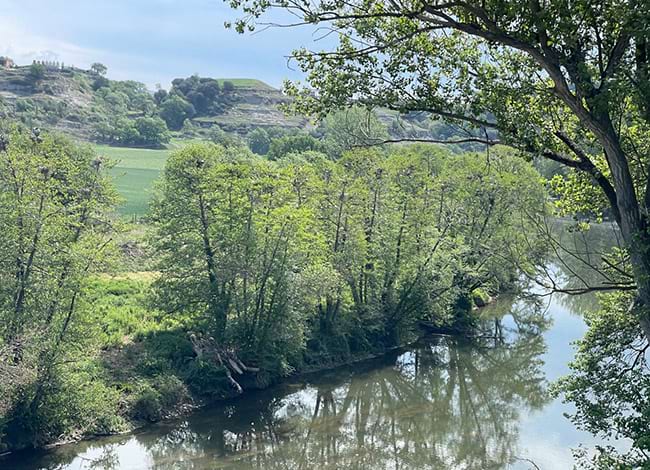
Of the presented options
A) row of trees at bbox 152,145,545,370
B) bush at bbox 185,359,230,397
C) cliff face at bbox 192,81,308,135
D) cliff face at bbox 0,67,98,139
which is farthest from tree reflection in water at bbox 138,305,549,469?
cliff face at bbox 192,81,308,135

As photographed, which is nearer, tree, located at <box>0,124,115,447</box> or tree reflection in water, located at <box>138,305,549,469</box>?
tree, located at <box>0,124,115,447</box>

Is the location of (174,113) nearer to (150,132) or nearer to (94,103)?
(94,103)

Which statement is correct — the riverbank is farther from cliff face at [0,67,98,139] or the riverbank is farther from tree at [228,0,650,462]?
cliff face at [0,67,98,139]

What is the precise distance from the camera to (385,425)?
71.5 feet

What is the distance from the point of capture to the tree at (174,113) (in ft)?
407

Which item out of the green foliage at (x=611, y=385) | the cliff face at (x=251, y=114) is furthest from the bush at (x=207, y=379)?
the cliff face at (x=251, y=114)

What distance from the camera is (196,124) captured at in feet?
407

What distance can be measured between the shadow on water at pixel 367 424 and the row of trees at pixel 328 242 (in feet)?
7.13

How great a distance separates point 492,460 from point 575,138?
12.3 m

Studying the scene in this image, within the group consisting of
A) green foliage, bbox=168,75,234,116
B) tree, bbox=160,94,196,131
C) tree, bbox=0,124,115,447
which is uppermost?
green foliage, bbox=168,75,234,116

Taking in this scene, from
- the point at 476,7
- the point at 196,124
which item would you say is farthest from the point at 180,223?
the point at 196,124

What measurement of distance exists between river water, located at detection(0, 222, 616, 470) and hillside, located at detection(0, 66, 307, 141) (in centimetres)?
6304

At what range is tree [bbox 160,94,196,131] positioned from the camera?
12394 cm

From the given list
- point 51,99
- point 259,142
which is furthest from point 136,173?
point 51,99
